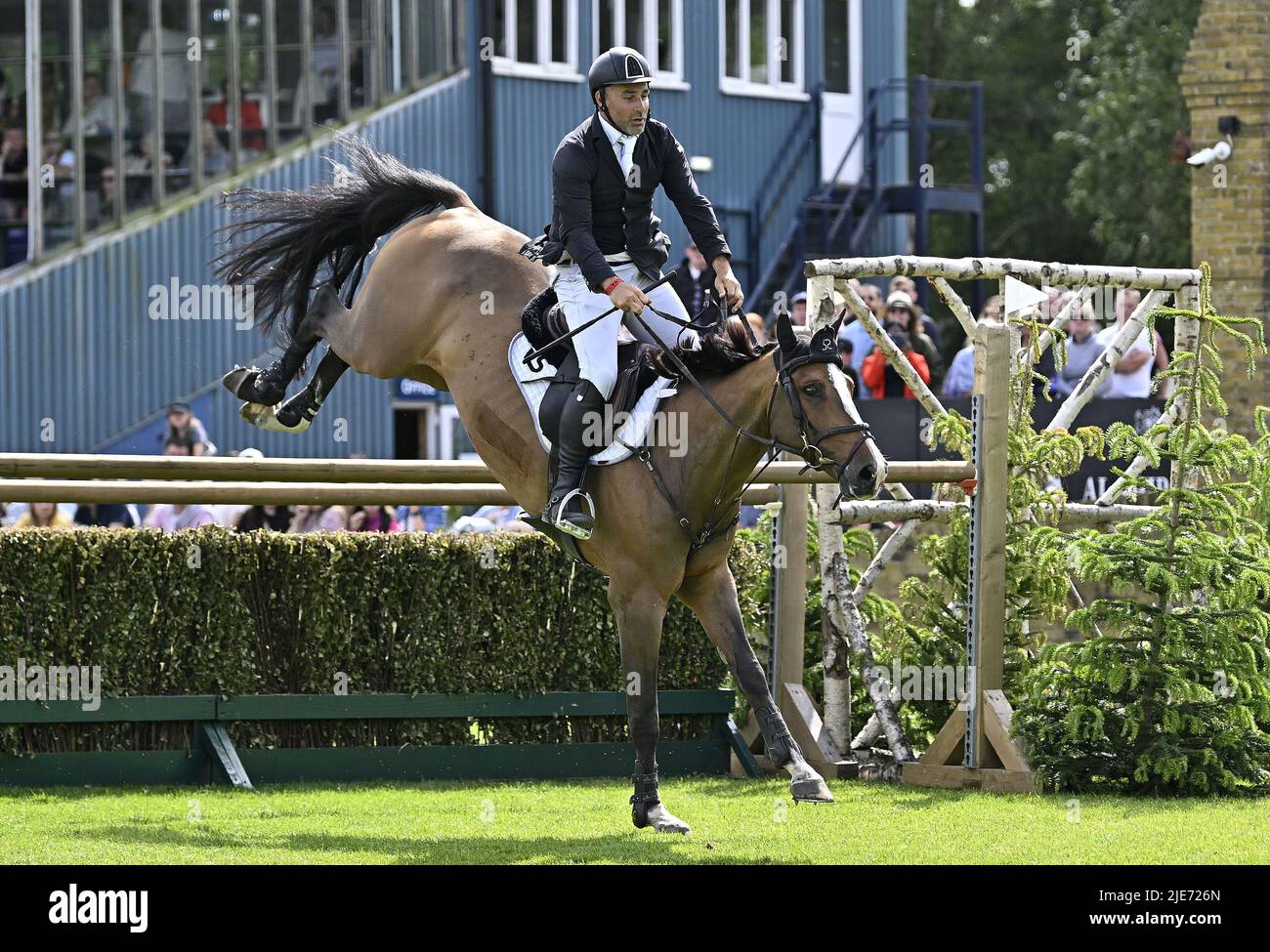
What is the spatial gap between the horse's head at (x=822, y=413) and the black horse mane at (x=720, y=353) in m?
0.31

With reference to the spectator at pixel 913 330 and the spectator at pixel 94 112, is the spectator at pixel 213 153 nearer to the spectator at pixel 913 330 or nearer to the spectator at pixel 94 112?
the spectator at pixel 94 112

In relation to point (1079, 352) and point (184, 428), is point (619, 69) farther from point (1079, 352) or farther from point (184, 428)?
point (1079, 352)

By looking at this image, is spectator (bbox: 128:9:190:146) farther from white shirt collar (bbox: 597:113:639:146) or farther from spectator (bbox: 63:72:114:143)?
white shirt collar (bbox: 597:113:639:146)

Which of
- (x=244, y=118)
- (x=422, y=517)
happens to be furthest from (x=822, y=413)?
(x=244, y=118)

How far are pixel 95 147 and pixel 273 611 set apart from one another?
38.0ft

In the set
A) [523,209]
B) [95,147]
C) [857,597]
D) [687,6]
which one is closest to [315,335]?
[857,597]

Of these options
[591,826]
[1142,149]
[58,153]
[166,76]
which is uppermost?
[1142,149]

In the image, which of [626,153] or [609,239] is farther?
[609,239]

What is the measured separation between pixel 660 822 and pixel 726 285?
2290mm

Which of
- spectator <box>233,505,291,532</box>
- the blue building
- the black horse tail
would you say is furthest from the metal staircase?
the black horse tail

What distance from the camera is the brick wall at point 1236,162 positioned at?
1994 cm

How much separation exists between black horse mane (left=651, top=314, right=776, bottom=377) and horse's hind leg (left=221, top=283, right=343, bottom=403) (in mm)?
2146

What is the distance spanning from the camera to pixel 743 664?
864 centimetres

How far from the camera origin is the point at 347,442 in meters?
22.4
